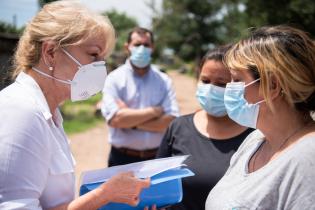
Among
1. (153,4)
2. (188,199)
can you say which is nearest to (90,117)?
(188,199)

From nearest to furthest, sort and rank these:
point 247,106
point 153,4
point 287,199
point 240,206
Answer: point 287,199
point 240,206
point 247,106
point 153,4

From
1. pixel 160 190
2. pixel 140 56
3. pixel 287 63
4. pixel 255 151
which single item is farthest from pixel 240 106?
pixel 140 56

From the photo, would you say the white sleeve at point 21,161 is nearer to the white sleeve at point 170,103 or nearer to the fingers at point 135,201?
the fingers at point 135,201

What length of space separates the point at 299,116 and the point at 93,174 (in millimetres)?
965

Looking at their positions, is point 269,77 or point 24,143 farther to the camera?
point 269,77

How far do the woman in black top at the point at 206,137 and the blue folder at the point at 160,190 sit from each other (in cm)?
49

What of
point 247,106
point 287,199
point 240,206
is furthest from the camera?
point 247,106

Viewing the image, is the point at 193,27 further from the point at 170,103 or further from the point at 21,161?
the point at 21,161

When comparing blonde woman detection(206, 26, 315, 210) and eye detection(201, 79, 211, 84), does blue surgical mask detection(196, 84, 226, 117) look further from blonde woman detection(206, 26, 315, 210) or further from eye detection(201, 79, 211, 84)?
blonde woman detection(206, 26, 315, 210)

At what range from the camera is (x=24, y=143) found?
61.7 inches

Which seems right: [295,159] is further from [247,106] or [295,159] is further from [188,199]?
[188,199]

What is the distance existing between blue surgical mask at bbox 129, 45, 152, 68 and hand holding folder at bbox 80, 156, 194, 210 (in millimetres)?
2362

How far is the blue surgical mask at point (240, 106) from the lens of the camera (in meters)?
1.90

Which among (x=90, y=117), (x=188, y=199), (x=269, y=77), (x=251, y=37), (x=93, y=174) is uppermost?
(x=251, y=37)
